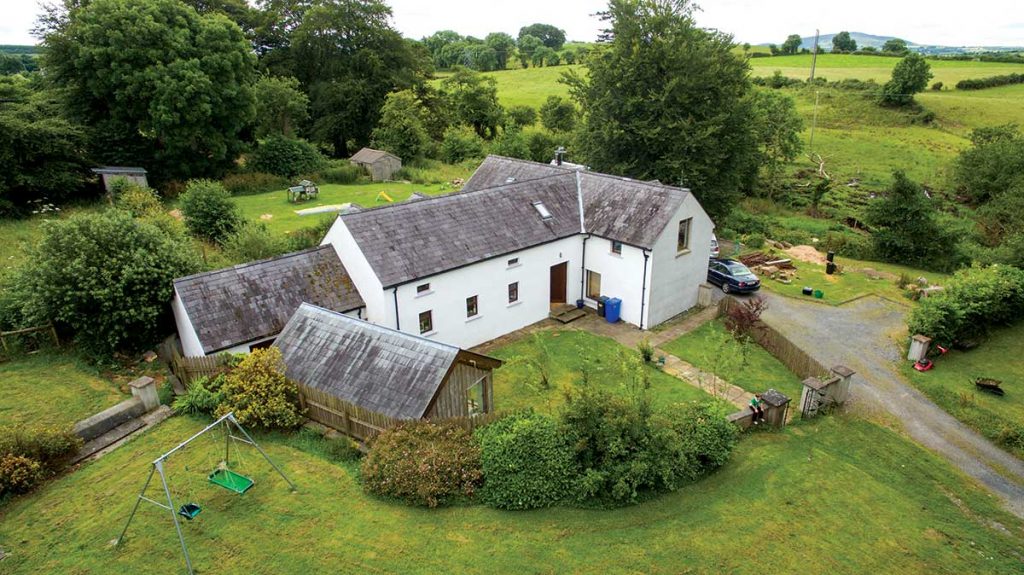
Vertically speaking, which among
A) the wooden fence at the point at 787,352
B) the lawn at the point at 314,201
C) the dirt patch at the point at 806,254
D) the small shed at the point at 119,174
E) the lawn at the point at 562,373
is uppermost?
the small shed at the point at 119,174

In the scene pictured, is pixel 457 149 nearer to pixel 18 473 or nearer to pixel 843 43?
pixel 18 473

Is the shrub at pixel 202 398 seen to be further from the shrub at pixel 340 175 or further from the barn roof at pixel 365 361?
the shrub at pixel 340 175

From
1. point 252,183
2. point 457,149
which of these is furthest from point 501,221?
point 457,149

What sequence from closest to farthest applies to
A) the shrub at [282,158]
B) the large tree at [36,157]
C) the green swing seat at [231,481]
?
the green swing seat at [231,481], the large tree at [36,157], the shrub at [282,158]

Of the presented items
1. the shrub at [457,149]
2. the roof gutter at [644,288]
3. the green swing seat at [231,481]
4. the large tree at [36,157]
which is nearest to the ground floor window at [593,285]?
the roof gutter at [644,288]

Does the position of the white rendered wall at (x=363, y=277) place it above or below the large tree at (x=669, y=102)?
below

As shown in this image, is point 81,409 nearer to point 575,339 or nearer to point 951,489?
point 575,339

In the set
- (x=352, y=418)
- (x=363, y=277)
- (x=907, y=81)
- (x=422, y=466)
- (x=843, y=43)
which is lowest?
(x=352, y=418)

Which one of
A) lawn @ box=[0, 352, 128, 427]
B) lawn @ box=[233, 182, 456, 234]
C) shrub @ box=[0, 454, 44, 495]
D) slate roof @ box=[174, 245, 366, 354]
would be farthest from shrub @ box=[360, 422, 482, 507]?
lawn @ box=[233, 182, 456, 234]
